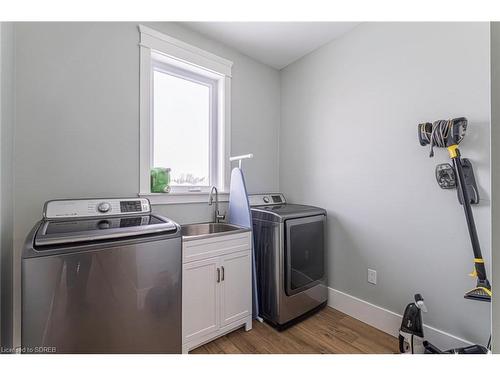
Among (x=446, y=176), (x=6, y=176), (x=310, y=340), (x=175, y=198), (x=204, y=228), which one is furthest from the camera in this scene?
(x=204, y=228)

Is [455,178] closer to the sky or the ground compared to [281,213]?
closer to the sky

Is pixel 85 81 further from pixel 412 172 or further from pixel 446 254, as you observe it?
pixel 446 254

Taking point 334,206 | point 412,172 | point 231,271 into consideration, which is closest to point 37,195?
point 231,271

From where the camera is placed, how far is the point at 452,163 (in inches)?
55.4

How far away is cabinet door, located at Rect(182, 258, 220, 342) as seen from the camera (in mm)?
1466

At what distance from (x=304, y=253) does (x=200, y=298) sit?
0.95 meters

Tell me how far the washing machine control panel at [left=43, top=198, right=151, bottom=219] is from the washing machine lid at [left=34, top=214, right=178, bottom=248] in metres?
0.05

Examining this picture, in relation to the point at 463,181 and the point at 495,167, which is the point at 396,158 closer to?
the point at 463,181

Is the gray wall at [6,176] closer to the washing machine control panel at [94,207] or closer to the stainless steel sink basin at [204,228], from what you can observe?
the washing machine control panel at [94,207]

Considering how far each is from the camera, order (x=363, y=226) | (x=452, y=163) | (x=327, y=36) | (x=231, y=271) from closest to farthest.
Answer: (x=452, y=163)
(x=231, y=271)
(x=363, y=226)
(x=327, y=36)

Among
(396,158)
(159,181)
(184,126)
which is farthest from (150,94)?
(396,158)

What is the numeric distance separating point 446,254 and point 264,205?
4.78ft

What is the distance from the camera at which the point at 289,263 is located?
1.86m
